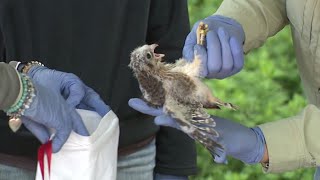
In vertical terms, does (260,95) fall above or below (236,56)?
below

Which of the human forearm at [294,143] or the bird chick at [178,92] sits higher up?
the bird chick at [178,92]

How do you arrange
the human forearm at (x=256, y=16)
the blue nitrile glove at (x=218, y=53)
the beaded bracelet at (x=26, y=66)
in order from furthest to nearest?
the human forearm at (x=256, y=16) → the beaded bracelet at (x=26, y=66) → the blue nitrile glove at (x=218, y=53)

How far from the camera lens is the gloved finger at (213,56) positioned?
127 centimetres

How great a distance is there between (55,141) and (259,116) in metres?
1.87

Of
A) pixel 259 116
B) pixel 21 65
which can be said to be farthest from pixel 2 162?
pixel 259 116

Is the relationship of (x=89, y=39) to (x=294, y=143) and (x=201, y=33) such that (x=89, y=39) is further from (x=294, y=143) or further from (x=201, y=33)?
(x=294, y=143)

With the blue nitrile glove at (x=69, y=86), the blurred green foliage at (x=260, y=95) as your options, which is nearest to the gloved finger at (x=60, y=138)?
the blue nitrile glove at (x=69, y=86)

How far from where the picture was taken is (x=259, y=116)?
299 cm

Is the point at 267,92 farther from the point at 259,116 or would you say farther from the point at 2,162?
the point at 2,162

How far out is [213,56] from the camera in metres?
1.27

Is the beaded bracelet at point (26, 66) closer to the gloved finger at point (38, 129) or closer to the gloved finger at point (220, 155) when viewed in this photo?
the gloved finger at point (38, 129)

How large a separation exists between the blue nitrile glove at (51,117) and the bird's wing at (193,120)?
0.64 ft

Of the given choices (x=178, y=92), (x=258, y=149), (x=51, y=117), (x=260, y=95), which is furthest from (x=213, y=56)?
(x=260, y=95)

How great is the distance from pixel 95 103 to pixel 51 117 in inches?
7.7
